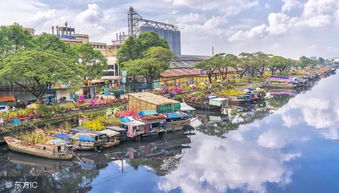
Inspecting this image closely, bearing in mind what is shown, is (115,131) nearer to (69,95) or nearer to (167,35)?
(69,95)

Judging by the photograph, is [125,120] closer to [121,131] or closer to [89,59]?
[121,131]

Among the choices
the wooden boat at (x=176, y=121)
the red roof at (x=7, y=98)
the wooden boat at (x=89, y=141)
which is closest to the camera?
the wooden boat at (x=89, y=141)

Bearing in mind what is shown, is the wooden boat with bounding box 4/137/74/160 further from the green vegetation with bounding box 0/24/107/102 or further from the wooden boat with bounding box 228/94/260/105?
the wooden boat with bounding box 228/94/260/105

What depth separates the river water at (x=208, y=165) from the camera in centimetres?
2105

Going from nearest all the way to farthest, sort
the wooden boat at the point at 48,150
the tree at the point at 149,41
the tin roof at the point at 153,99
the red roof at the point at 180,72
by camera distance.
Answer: the wooden boat at the point at 48,150 < the tin roof at the point at 153,99 < the tree at the point at 149,41 < the red roof at the point at 180,72

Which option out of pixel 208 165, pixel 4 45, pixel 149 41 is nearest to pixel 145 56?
pixel 149 41

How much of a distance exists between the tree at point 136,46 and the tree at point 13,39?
73.7ft

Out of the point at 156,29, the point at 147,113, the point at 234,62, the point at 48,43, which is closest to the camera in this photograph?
the point at 147,113

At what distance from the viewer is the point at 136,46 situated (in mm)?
70500

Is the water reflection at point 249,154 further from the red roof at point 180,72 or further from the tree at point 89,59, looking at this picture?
the red roof at point 180,72

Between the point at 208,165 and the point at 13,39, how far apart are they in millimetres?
38525

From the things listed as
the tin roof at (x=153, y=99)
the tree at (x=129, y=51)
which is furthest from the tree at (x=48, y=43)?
A: the tin roof at (x=153, y=99)

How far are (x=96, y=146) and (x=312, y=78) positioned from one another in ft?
387

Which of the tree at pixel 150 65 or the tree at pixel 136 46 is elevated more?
the tree at pixel 136 46
